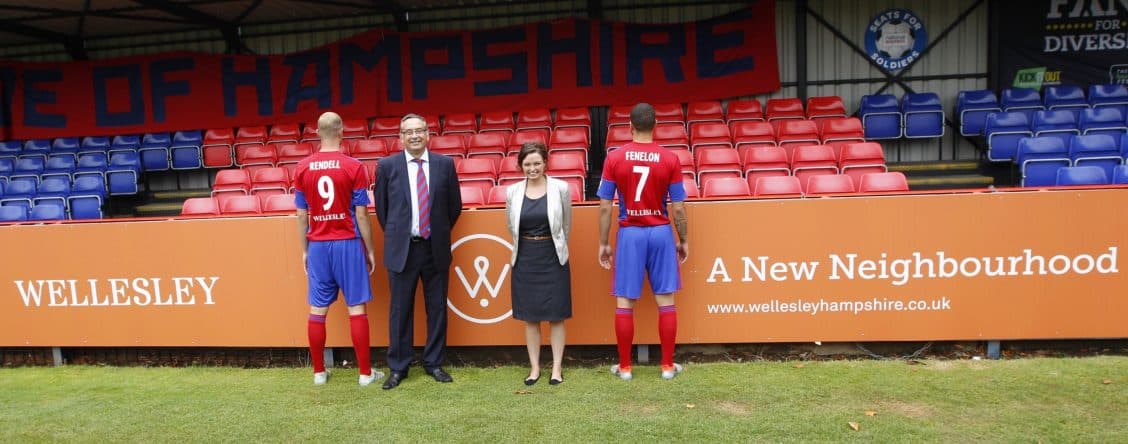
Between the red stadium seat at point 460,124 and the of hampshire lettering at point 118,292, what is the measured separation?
6.46 meters

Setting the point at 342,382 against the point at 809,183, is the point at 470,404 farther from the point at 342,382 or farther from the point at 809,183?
the point at 809,183

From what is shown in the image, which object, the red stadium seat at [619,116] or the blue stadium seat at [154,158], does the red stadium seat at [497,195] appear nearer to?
the red stadium seat at [619,116]

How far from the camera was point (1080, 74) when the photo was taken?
435 inches

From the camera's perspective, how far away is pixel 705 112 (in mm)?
10812

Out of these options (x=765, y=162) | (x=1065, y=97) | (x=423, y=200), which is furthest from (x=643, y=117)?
(x=1065, y=97)

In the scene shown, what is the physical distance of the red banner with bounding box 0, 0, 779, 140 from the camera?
11281mm

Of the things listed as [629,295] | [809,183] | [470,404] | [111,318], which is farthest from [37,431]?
[809,183]

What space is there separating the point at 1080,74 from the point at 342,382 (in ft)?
41.2

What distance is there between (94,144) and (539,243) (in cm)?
1199

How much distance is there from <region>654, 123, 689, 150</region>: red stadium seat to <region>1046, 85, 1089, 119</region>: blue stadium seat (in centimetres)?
590

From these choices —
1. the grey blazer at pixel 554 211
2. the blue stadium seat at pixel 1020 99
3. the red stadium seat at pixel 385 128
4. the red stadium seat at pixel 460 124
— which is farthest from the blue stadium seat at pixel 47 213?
the blue stadium seat at pixel 1020 99

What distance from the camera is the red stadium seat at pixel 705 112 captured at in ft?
35.0

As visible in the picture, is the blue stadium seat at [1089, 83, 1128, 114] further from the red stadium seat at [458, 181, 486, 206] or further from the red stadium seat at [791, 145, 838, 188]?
the red stadium seat at [458, 181, 486, 206]

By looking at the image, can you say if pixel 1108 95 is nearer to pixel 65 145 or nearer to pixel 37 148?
pixel 65 145
